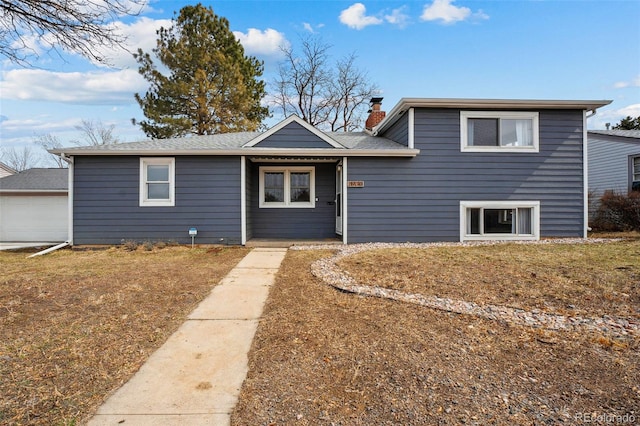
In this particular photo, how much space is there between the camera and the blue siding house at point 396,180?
8977 millimetres

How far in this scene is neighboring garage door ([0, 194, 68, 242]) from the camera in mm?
12852

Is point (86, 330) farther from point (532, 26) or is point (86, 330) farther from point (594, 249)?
point (532, 26)

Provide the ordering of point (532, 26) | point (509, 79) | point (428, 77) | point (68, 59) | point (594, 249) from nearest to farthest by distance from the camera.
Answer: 1. point (68, 59)
2. point (594, 249)
3. point (532, 26)
4. point (509, 79)
5. point (428, 77)

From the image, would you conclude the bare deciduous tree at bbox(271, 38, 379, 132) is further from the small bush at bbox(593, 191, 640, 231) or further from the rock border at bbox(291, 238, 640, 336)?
the rock border at bbox(291, 238, 640, 336)

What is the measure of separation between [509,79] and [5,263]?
15.7 m

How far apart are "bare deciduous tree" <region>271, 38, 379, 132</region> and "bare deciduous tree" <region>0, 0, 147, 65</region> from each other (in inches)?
758

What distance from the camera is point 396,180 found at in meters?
9.12

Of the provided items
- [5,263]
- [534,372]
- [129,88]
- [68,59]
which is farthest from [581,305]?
[129,88]

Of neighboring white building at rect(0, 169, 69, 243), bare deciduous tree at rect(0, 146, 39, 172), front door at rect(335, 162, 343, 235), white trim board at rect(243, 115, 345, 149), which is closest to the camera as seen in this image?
white trim board at rect(243, 115, 345, 149)

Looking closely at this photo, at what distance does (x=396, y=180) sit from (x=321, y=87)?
1709cm

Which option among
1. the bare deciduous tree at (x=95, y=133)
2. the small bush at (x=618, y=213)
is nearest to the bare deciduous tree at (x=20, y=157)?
the bare deciduous tree at (x=95, y=133)

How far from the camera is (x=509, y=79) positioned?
1199 cm

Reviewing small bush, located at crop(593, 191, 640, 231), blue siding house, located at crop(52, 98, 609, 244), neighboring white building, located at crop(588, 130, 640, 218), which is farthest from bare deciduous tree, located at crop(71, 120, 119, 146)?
neighboring white building, located at crop(588, 130, 640, 218)

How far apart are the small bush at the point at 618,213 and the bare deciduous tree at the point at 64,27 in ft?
49.4
